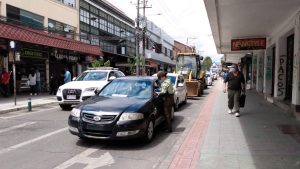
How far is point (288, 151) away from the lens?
24.7 ft

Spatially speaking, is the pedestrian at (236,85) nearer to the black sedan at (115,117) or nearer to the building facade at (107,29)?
the black sedan at (115,117)

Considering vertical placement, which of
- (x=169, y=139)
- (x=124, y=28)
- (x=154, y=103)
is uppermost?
(x=124, y=28)

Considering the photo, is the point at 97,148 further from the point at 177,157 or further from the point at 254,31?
the point at 254,31

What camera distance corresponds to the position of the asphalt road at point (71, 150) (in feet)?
22.1

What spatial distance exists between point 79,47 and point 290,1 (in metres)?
19.7

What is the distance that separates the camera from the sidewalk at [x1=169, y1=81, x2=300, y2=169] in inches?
262

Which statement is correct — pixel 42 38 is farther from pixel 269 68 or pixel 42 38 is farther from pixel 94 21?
pixel 94 21

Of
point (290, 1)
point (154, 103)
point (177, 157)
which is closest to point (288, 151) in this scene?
point (177, 157)

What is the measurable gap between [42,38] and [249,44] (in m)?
12.6

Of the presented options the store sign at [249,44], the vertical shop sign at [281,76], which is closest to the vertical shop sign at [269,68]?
the store sign at [249,44]

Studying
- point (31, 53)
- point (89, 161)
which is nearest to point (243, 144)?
point (89, 161)

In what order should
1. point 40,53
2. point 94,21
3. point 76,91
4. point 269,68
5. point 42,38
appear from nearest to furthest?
point 76,91 < point 269,68 < point 42,38 < point 40,53 < point 94,21

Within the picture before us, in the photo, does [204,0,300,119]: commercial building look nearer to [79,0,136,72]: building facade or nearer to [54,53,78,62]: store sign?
[54,53,78,62]: store sign

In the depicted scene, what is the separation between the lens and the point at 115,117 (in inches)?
306
